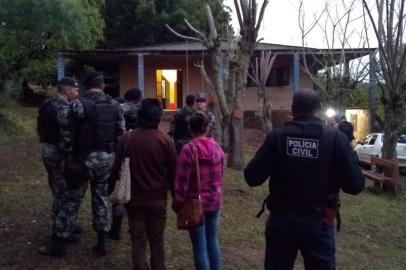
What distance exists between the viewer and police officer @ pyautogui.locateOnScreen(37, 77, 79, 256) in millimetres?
5523

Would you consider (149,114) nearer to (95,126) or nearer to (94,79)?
(95,126)

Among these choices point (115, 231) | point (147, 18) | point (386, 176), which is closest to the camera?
point (115, 231)

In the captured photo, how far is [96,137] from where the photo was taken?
208 inches

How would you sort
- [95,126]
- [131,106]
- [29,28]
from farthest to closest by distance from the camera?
[29,28] < [131,106] < [95,126]

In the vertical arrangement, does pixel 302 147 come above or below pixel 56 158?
above

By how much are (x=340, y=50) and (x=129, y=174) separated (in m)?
20.0

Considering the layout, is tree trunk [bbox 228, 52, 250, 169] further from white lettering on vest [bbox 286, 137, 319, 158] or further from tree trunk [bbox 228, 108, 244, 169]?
white lettering on vest [bbox 286, 137, 319, 158]

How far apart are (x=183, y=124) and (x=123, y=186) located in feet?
10.9

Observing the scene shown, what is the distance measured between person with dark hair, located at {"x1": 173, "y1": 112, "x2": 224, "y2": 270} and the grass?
973 mm

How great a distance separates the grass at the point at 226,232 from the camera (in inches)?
223

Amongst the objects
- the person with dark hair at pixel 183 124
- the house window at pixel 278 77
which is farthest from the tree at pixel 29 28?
the house window at pixel 278 77

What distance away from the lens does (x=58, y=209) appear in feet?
18.2

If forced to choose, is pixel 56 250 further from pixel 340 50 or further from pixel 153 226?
pixel 340 50

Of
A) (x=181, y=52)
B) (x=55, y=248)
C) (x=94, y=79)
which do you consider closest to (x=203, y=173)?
(x=94, y=79)
